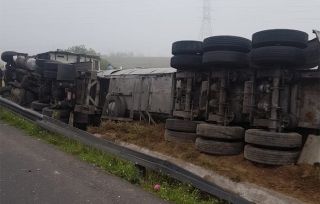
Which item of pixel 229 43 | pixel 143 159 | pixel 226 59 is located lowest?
pixel 143 159

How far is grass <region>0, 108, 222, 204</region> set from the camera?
3.84m

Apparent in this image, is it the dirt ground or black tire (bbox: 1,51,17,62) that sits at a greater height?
black tire (bbox: 1,51,17,62)

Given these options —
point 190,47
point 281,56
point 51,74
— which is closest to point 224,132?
point 281,56

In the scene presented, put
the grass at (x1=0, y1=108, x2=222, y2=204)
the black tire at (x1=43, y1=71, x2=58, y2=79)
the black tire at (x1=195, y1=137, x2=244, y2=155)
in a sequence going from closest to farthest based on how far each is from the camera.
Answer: the grass at (x1=0, y1=108, x2=222, y2=204) < the black tire at (x1=195, y1=137, x2=244, y2=155) < the black tire at (x1=43, y1=71, x2=58, y2=79)

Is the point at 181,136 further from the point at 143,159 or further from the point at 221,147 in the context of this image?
the point at 143,159

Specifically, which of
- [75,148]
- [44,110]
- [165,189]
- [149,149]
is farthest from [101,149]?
[44,110]

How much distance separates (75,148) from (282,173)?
3.55m

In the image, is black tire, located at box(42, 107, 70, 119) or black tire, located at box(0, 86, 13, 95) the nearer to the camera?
black tire, located at box(42, 107, 70, 119)

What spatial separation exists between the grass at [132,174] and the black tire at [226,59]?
2.33 meters

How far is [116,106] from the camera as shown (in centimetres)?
906

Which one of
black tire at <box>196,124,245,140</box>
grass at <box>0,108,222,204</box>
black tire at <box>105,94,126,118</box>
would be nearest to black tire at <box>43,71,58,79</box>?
black tire at <box>105,94,126,118</box>

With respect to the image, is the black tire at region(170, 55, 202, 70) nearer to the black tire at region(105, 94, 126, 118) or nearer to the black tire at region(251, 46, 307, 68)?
the black tire at region(251, 46, 307, 68)

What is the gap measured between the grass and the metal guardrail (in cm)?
9

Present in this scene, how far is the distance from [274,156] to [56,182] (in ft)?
10.0
